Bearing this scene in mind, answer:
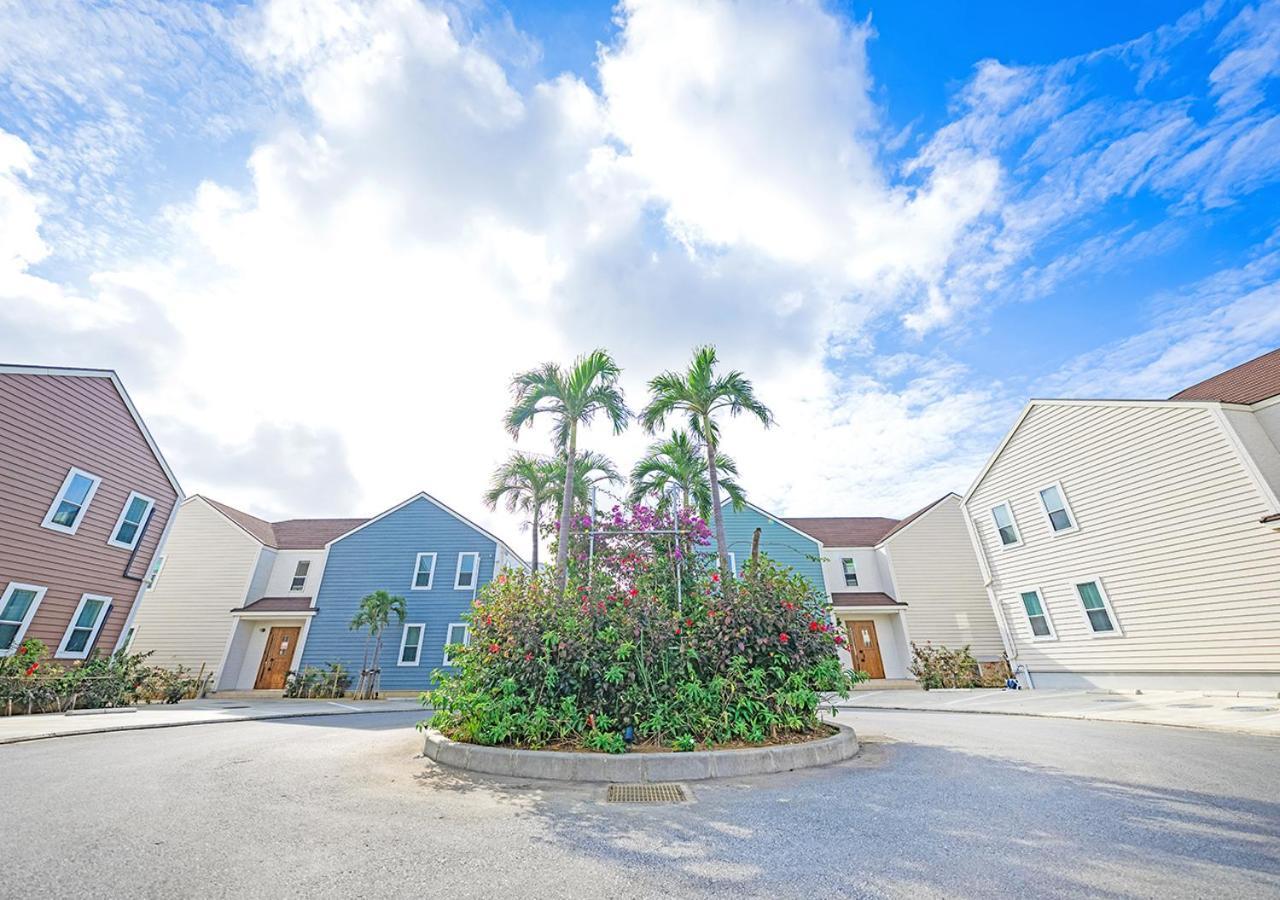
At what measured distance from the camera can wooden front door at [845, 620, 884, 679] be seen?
19984 millimetres

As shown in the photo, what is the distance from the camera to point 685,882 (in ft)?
9.08

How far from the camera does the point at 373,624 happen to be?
60.8ft

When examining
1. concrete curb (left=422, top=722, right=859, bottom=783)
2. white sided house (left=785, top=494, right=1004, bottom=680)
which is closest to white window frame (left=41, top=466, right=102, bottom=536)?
concrete curb (left=422, top=722, right=859, bottom=783)

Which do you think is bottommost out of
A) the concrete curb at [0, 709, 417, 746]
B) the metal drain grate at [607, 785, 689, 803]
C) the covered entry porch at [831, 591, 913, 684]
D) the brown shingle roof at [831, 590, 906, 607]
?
the metal drain grate at [607, 785, 689, 803]

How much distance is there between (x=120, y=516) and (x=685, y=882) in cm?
1916

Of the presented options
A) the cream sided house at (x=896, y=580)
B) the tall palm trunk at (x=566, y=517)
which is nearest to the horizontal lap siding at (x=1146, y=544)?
the cream sided house at (x=896, y=580)

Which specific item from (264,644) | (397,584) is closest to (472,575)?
(397,584)

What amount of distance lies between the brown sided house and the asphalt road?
9.60m

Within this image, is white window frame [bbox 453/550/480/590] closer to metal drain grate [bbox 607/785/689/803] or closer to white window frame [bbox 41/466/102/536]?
white window frame [bbox 41/466/102/536]

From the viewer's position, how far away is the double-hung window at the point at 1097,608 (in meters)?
13.0

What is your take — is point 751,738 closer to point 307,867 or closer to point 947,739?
point 947,739

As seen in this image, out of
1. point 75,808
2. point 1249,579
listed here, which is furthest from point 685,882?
point 1249,579

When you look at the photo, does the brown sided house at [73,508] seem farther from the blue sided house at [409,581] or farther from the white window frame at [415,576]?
the white window frame at [415,576]

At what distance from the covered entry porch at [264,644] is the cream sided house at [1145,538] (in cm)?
2594
